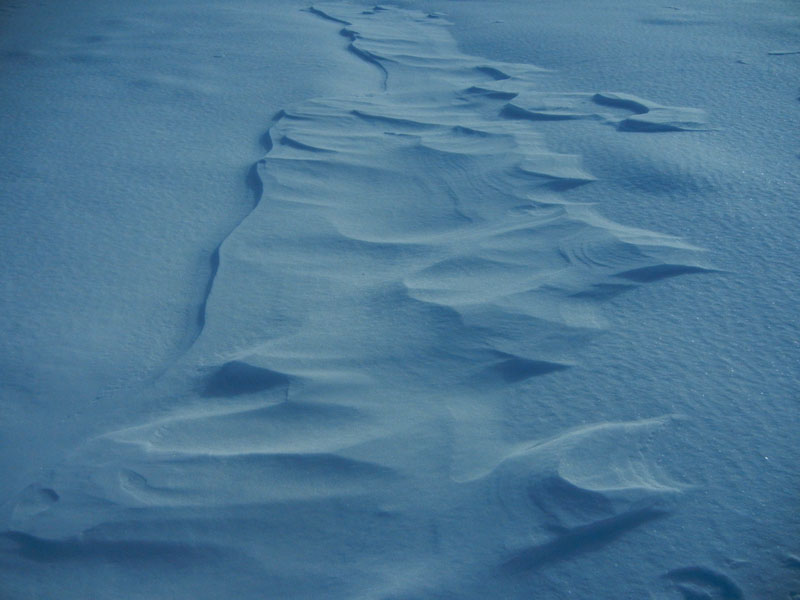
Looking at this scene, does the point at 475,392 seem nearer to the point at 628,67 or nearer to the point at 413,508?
the point at 413,508

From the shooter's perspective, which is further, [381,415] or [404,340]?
[404,340]

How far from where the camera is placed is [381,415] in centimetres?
120

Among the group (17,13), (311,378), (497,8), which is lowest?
(311,378)

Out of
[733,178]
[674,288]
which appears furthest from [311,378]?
[733,178]

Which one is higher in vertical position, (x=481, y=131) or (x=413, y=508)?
(x=481, y=131)

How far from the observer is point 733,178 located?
1.88 metres

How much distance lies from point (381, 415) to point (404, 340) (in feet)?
0.67

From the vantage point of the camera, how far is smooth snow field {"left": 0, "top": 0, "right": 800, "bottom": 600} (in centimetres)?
98

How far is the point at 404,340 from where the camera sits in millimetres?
1360

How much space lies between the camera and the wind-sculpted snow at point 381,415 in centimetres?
98

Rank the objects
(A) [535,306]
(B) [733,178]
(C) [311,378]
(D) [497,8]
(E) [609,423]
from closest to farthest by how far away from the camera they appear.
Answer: (E) [609,423] → (C) [311,378] → (A) [535,306] → (B) [733,178] → (D) [497,8]

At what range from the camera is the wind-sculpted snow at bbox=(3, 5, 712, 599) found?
38.6 inches

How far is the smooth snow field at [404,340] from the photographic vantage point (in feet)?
3.21

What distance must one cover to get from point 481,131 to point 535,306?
1.01 m
